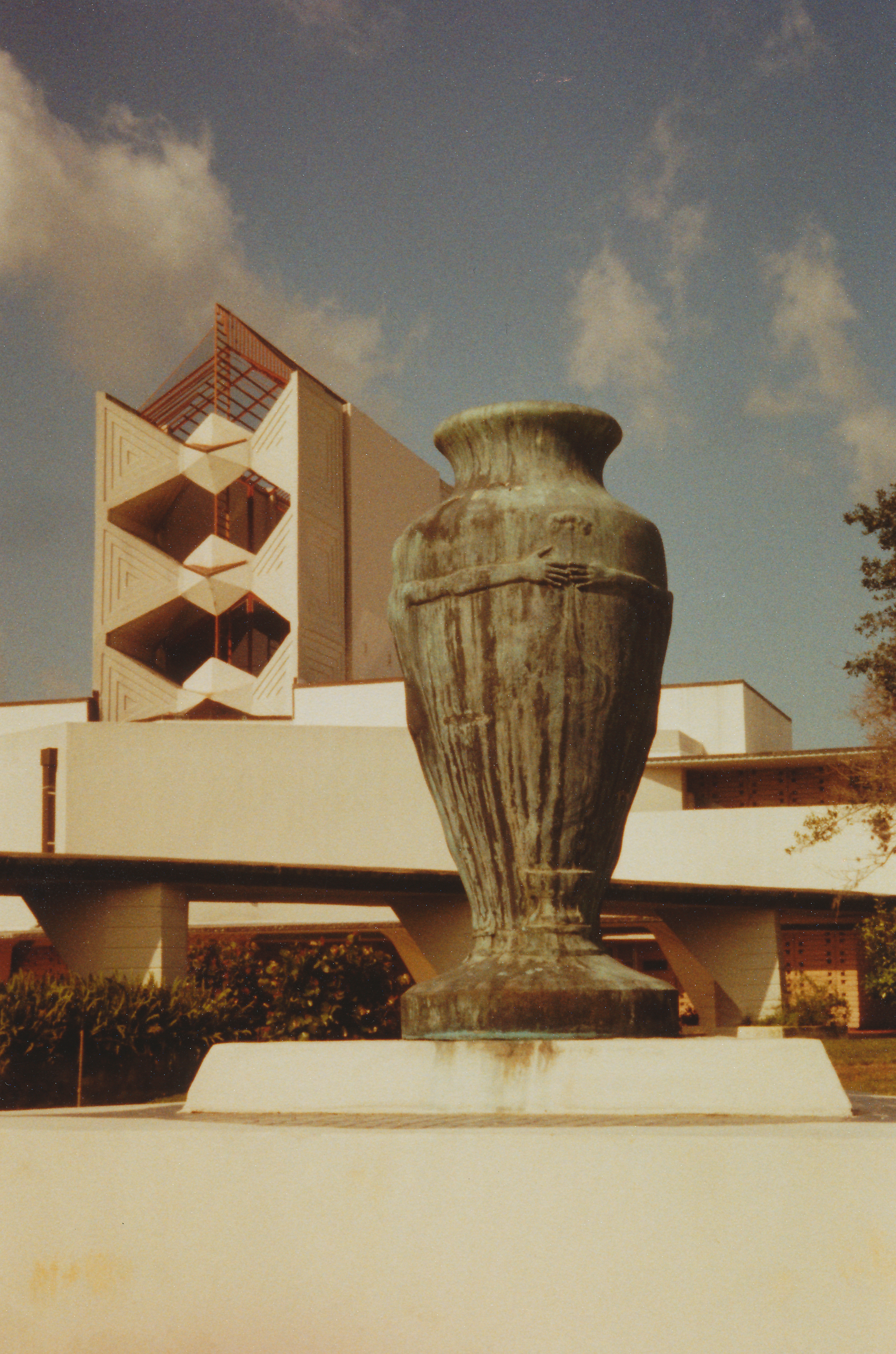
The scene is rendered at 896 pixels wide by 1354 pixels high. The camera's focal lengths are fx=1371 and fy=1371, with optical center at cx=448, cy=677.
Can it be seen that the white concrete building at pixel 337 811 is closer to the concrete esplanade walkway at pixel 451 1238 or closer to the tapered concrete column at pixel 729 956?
the tapered concrete column at pixel 729 956

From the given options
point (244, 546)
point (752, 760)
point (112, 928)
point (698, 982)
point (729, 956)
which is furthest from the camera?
point (244, 546)

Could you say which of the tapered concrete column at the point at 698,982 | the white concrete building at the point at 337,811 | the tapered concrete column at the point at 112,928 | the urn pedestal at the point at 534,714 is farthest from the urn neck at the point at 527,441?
the white concrete building at the point at 337,811

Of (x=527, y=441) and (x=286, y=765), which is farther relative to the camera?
(x=286, y=765)

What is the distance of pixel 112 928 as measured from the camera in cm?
1744

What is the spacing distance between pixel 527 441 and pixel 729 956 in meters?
18.3

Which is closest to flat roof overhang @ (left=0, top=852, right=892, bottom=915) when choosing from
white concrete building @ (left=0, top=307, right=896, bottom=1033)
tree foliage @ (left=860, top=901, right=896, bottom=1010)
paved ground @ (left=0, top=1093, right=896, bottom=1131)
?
white concrete building @ (left=0, top=307, right=896, bottom=1033)

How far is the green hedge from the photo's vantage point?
14.4 m

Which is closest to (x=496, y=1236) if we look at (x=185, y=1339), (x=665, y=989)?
(x=185, y=1339)

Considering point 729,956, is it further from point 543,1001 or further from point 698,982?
point 543,1001

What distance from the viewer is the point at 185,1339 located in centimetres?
381

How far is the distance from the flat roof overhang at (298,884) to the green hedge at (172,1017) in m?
0.98

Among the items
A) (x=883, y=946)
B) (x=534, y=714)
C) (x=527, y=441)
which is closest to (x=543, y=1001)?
(x=534, y=714)

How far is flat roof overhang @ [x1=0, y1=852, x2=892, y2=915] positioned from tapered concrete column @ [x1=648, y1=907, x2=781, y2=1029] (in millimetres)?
464

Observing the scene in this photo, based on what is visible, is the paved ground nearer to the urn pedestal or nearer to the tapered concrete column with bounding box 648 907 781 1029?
the urn pedestal
